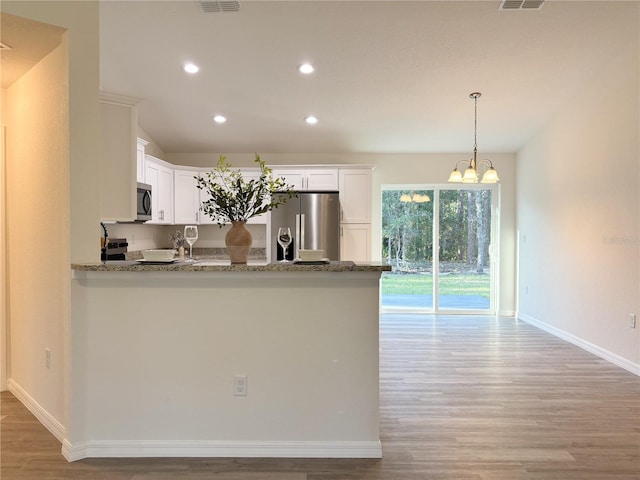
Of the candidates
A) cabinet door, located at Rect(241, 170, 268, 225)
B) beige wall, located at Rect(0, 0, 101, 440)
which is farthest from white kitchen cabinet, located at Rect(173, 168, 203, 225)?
beige wall, located at Rect(0, 0, 101, 440)

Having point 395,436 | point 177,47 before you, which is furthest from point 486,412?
point 177,47

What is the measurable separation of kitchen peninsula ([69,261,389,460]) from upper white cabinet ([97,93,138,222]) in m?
0.54

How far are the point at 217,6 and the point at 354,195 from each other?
11.3 ft

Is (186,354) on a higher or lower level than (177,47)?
lower

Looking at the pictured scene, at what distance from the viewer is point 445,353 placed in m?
Answer: 4.83

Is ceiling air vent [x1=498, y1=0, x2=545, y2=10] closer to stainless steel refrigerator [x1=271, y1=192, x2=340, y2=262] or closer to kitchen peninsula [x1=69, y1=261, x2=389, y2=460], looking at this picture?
kitchen peninsula [x1=69, y1=261, x2=389, y2=460]

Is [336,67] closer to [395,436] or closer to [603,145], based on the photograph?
[603,145]

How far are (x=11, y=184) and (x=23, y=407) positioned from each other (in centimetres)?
161

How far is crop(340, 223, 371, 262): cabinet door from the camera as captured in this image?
21.5ft

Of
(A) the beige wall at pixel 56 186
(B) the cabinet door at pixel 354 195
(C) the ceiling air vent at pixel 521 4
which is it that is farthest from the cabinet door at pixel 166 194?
(C) the ceiling air vent at pixel 521 4

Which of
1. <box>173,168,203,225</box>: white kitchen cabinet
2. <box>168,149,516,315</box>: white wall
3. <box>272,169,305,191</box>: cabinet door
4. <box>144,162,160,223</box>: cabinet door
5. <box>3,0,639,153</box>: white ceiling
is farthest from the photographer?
<box>168,149,516,315</box>: white wall

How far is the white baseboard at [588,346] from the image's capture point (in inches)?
169

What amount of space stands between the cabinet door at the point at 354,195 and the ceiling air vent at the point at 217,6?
3.20 meters

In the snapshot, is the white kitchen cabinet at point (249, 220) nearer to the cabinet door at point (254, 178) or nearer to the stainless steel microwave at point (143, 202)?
the cabinet door at point (254, 178)
